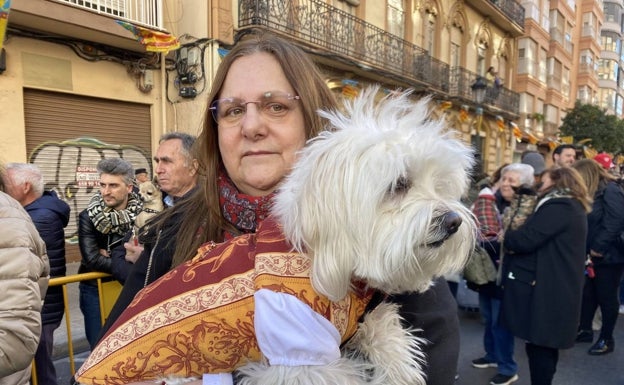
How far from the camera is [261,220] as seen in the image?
145 cm

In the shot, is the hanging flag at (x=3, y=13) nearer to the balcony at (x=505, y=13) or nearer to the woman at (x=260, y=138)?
the woman at (x=260, y=138)

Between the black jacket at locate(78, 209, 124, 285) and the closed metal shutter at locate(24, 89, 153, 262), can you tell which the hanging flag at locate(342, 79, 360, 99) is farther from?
the black jacket at locate(78, 209, 124, 285)

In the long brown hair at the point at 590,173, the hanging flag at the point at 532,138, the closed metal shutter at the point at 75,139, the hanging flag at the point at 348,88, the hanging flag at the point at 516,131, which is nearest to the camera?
the long brown hair at the point at 590,173

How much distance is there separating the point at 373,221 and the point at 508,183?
466 centimetres

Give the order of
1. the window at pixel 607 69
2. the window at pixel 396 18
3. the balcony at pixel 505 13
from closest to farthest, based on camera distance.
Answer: the window at pixel 396 18, the balcony at pixel 505 13, the window at pixel 607 69

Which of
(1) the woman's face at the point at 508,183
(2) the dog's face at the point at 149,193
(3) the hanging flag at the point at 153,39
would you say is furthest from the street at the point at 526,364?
(3) the hanging flag at the point at 153,39

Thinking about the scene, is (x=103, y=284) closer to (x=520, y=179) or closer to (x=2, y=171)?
(x=2, y=171)

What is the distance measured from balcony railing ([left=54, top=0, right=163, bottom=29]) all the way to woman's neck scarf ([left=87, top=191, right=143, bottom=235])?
559 cm

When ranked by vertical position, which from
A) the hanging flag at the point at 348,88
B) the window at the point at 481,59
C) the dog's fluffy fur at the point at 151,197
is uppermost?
the window at the point at 481,59

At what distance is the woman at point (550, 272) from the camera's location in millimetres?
3496

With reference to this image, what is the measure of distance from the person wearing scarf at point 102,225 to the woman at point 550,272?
3683 mm

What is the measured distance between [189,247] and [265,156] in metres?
0.44

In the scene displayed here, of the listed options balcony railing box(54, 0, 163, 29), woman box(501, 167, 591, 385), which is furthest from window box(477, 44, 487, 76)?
woman box(501, 167, 591, 385)

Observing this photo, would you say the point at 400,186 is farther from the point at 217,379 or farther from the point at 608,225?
the point at 608,225
